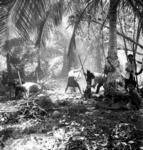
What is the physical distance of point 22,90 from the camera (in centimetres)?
780

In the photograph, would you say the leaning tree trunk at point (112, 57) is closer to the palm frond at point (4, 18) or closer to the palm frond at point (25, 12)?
the palm frond at point (25, 12)

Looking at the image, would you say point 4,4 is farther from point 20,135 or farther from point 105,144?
point 105,144

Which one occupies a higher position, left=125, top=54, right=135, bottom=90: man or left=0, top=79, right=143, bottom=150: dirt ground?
left=125, top=54, right=135, bottom=90: man

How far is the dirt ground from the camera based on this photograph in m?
3.24

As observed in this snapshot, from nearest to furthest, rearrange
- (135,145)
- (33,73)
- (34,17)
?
(135,145), (34,17), (33,73)

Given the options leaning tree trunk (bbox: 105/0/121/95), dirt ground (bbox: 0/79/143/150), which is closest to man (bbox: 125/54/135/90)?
leaning tree trunk (bbox: 105/0/121/95)

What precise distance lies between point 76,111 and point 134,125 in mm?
1753

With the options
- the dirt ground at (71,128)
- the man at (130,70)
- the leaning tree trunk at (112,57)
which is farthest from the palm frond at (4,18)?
the man at (130,70)

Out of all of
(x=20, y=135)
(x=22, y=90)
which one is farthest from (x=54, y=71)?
(x=20, y=135)

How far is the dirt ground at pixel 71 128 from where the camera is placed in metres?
3.24

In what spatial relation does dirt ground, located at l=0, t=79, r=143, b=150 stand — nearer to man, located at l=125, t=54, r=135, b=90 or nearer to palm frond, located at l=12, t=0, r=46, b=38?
man, located at l=125, t=54, r=135, b=90

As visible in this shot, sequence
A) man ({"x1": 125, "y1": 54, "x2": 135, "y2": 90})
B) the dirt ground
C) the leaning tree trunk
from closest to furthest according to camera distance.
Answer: the dirt ground
man ({"x1": 125, "y1": 54, "x2": 135, "y2": 90})
the leaning tree trunk

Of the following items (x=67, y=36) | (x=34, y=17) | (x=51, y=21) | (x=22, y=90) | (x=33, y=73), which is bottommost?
(x=22, y=90)

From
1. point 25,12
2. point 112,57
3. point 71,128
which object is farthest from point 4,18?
point 112,57
